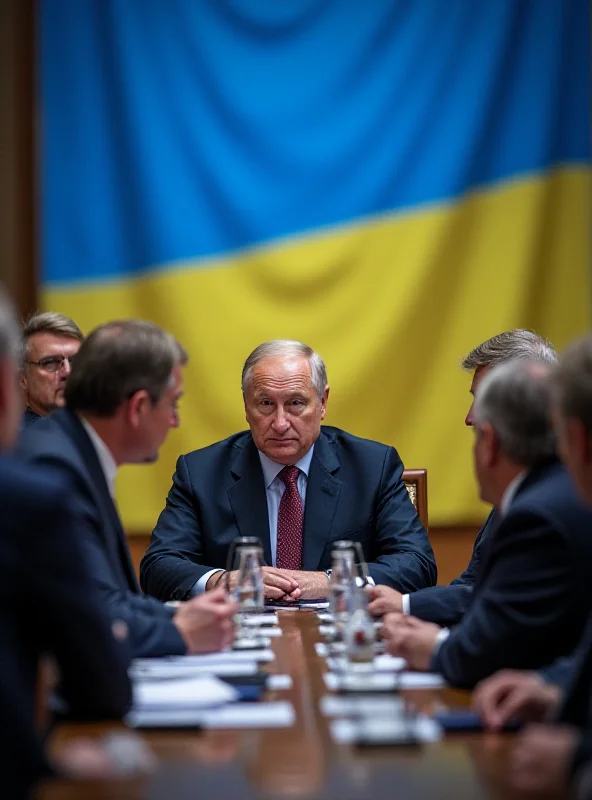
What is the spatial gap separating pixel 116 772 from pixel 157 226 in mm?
3891

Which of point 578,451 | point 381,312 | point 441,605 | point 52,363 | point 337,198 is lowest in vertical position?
point 441,605

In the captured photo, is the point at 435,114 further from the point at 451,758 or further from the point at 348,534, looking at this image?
the point at 451,758

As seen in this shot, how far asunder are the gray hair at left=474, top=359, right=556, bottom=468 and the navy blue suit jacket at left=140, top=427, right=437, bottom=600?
141 centimetres

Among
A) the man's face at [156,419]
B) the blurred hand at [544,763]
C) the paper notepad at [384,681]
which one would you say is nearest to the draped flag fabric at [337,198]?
the man's face at [156,419]

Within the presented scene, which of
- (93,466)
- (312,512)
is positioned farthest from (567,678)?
(312,512)

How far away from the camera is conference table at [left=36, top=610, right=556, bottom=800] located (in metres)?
1.54

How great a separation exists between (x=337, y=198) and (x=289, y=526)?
6.36 feet

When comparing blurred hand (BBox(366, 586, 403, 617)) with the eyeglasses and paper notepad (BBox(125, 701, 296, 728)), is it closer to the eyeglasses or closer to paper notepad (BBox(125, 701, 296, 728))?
paper notepad (BBox(125, 701, 296, 728))

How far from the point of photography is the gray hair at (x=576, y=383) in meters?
1.85

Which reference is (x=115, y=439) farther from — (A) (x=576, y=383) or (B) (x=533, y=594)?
(A) (x=576, y=383)

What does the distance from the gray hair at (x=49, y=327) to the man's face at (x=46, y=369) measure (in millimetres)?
18

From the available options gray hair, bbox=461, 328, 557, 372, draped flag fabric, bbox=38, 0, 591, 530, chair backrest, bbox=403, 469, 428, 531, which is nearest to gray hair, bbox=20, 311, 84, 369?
draped flag fabric, bbox=38, 0, 591, 530

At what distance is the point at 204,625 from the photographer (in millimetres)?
2504

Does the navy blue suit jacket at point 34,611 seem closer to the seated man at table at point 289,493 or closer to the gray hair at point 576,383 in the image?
the gray hair at point 576,383
